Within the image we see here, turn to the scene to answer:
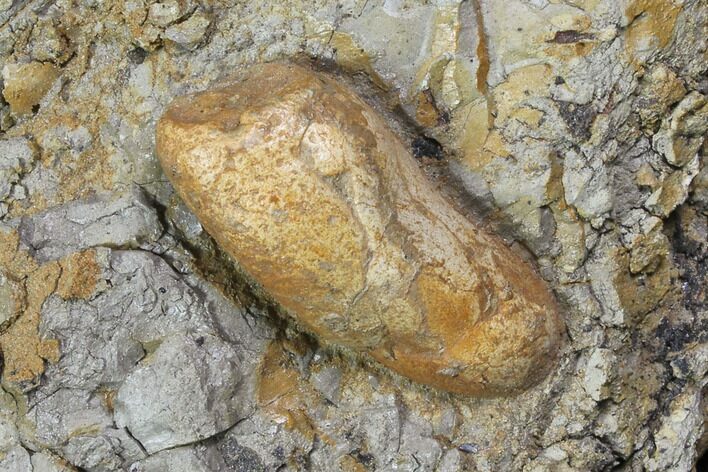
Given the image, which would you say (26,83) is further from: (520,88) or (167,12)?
(520,88)

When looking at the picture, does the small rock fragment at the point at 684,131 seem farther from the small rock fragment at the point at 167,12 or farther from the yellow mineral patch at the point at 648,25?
the small rock fragment at the point at 167,12

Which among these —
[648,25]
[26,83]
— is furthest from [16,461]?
[648,25]

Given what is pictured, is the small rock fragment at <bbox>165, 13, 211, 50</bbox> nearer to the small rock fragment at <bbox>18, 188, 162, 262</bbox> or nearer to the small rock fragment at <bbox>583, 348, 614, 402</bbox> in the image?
the small rock fragment at <bbox>18, 188, 162, 262</bbox>

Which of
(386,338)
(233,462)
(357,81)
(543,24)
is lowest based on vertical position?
(233,462)

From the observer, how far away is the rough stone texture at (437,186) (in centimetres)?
218

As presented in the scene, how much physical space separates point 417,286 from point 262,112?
514 millimetres

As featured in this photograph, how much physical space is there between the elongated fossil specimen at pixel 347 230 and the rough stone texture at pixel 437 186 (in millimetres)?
133

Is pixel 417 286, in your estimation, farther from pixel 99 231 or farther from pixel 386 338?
pixel 99 231

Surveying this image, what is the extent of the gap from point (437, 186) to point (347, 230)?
0.41m

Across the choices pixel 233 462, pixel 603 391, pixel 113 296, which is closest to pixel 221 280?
pixel 113 296

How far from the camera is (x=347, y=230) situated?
6.38 feet

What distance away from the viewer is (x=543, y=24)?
2213 millimetres

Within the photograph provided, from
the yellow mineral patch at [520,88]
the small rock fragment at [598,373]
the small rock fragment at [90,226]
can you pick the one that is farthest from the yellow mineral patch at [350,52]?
the small rock fragment at [598,373]

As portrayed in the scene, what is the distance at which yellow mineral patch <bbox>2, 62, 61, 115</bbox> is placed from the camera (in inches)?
91.6
